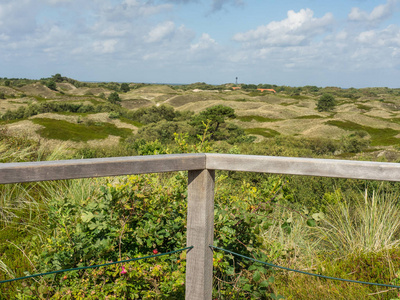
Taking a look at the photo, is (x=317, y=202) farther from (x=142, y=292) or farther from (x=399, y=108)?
(x=399, y=108)

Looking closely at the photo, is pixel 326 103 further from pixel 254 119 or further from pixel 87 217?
pixel 87 217

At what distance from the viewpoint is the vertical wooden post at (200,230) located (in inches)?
64.2

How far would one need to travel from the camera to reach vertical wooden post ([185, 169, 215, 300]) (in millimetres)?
1630

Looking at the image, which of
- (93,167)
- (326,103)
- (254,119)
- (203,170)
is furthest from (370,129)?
(93,167)

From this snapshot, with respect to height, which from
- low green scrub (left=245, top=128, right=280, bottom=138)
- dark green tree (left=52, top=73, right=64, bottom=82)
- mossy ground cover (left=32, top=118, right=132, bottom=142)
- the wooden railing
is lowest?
low green scrub (left=245, top=128, right=280, bottom=138)

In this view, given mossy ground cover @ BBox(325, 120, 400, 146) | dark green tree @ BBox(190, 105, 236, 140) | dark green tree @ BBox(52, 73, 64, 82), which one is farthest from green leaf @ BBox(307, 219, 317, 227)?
dark green tree @ BBox(52, 73, 64, 82)

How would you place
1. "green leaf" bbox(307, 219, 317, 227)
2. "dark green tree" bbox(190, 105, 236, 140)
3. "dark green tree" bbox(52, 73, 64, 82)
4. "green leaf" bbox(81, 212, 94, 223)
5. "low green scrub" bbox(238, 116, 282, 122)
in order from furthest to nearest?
"dark green tree" bbox(52, 73, 64, 82)
"low green scrub" bbox(238, 116, 282, 122)
"dark green tree" bbox(190, 105, 236, 140)
"green leaf" bbox(81, 212, 94, 223)
"green leaf" bbox(307, 219, 317, 227)

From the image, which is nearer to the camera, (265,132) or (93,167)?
(93,167)

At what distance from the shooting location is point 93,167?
1.41 m

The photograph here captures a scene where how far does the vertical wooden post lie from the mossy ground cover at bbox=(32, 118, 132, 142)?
28.9 metres

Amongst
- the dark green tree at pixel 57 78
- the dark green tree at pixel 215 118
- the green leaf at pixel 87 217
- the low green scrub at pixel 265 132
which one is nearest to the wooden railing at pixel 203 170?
the green leaf at pixel 87 217

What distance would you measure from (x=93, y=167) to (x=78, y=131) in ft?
110

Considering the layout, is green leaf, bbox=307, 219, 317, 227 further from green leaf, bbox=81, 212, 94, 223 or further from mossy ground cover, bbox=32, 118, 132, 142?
mossy ground cover, bbox=32, 118, 132, 142

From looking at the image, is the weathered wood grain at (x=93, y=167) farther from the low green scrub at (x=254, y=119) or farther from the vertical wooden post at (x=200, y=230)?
the low green scrub at (x=254, y=119)
